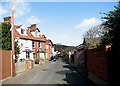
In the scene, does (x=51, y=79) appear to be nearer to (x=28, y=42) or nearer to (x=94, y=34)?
(x=94, y=34)

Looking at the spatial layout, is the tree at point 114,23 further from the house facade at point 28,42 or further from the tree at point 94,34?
the house facade at point 28,42

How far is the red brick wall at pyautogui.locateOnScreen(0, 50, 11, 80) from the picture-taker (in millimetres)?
10569

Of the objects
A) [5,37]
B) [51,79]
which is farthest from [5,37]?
[51,79]

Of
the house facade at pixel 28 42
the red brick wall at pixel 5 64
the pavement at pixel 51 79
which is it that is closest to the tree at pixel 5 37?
the red brick wall at pixel 5 64

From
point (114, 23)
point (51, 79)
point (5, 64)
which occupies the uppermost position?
point (114, 23)

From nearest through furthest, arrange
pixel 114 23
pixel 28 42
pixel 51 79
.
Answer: pixel 114 23 → pixel 51 79 → pixel 28 42

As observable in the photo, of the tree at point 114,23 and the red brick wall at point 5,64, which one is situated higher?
the tree at point 114,23

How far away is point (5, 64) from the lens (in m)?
11.3

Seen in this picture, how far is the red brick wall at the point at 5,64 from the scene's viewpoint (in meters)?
10.6

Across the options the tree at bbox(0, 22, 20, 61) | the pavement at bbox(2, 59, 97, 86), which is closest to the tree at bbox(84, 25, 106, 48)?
the pavement at bbox(2, 59, 97, 86)

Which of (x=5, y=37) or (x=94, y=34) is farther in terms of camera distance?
(x=94, y=34)

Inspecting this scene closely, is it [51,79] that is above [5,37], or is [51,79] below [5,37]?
below

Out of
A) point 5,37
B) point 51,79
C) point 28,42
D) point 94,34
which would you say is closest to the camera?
point 51,79

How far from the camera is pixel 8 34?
52.6 ft
